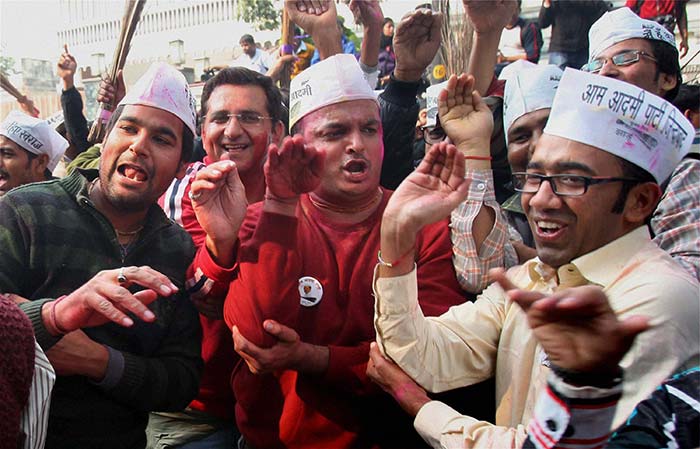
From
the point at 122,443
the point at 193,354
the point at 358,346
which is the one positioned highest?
the point at 358,346

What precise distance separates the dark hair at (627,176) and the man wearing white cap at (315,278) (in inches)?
21.7

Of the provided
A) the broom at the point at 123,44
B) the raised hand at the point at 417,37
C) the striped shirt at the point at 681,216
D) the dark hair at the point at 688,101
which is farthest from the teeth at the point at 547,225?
the broom at the point at 123,44

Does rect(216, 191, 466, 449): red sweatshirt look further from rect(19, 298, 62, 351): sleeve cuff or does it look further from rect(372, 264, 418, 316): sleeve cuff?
rect(19, 298, 62, 351): sleeve cuff

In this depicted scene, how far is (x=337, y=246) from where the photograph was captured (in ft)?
7.94

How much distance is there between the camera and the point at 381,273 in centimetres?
207

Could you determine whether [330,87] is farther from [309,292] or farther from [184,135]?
[309,292]

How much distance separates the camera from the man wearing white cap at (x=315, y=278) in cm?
217

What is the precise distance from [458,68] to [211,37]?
10699mm

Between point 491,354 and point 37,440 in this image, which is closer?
point 37,440

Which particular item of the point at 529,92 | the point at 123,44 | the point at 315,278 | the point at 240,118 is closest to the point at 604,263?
the point at 315,278

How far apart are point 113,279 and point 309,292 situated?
0.67 m

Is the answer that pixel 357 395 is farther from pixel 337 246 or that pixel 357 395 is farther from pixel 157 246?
pixel 157 246

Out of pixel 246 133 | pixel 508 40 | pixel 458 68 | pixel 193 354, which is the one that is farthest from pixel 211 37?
pixel 193 354

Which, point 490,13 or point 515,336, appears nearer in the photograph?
point 515,336
